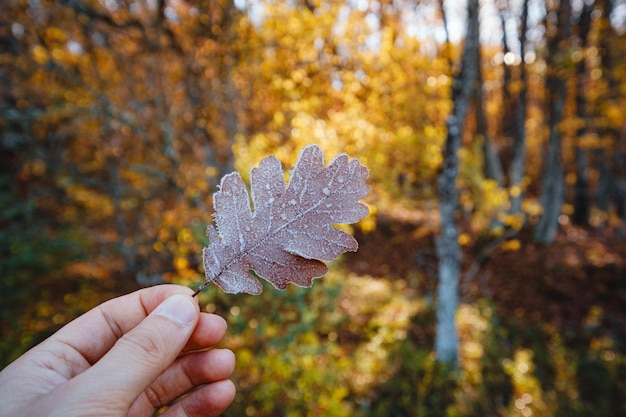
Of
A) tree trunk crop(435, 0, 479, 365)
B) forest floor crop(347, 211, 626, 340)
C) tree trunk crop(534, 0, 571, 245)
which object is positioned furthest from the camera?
tree trunk crop(534, 0, 571, 245)

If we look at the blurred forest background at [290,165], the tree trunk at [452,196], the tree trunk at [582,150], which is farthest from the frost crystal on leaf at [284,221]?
the tree trunk at [582,150]

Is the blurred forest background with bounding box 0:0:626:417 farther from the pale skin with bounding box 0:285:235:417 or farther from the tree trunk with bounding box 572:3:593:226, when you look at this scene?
the pale skin with bounding box 0:285:235:417

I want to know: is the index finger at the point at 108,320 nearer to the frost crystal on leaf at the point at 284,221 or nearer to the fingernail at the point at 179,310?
the fingernail at the point at 179,310

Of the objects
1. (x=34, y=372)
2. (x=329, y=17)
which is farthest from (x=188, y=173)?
(x=34, y=372)

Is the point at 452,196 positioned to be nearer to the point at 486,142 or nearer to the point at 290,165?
the point at 290,165

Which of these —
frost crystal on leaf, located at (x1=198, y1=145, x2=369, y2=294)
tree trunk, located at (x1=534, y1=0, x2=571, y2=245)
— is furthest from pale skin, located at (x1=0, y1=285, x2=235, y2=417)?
tree trunk, located at (x1=534, y1=0, x2=571, y2=245)

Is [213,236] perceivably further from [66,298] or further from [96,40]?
[96,40]
